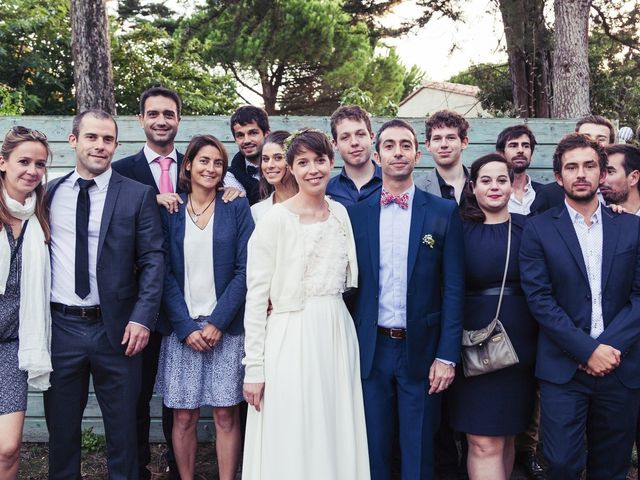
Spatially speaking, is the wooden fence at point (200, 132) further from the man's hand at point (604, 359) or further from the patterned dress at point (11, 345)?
the man's hand at point (604, 359)

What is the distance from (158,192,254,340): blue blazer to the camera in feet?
11.8

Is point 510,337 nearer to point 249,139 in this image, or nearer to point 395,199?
point 395,199

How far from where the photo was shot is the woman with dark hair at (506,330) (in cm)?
344

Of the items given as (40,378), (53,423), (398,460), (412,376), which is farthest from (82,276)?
(398,460)

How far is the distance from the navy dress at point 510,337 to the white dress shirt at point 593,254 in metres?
0.32

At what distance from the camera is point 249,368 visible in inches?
125

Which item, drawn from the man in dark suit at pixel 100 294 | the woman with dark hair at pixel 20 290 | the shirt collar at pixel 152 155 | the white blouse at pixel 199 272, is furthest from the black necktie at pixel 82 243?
the shirt collar at pixel 152 155

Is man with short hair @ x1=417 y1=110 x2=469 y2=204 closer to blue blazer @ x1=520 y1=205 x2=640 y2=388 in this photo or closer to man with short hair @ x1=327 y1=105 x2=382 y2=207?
man with short hair @ x1=327 y1=105 x2=382 y2=207

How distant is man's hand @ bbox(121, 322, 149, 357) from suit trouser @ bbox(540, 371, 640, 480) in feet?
7.26

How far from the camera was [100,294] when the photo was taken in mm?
3512

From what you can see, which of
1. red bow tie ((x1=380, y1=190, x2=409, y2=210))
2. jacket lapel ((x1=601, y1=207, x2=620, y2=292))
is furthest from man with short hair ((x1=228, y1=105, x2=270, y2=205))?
jacket lapel ((x1=601, y1=207, x2=620, y2=292))

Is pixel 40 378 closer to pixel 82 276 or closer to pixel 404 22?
pixel 82 276

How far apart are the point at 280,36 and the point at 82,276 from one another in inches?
507

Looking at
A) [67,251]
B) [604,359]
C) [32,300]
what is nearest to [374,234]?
[604,359]
